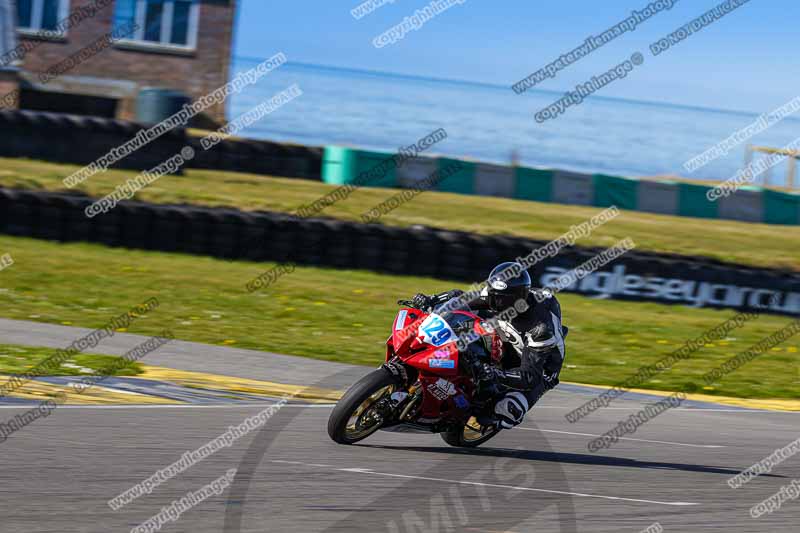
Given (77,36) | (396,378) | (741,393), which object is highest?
(77,36)

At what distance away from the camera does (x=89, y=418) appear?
27.4 feet

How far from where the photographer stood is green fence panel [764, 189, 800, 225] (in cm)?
3019

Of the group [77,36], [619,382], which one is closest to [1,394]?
[619,382]

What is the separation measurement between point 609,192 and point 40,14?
2014cm

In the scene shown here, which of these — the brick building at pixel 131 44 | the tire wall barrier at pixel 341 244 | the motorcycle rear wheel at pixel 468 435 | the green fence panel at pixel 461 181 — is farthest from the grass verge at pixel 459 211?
the motorcycle rear wheel at pixel 468 435

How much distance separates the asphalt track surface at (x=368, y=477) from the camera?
5.91 m

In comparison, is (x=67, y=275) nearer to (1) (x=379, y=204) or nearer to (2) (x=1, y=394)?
(2) (x=1, y=394)

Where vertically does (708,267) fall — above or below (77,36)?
below

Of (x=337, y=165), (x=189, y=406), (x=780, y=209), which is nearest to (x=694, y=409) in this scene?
(x=189, y=406)

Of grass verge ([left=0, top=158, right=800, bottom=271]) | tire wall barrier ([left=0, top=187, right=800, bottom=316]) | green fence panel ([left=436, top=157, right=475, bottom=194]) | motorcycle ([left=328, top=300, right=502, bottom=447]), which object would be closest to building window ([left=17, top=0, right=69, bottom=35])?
grass verge ([left=0, top=158, right=800, bottom=271])

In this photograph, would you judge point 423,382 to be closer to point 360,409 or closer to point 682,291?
point 360,409

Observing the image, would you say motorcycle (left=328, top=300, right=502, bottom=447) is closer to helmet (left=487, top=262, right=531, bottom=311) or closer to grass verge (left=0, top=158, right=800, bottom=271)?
helmet (left=487, top=262, right=531, bottom=311)

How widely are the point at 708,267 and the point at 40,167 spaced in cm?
1374

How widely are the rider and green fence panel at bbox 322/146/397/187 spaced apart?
1990 cm
